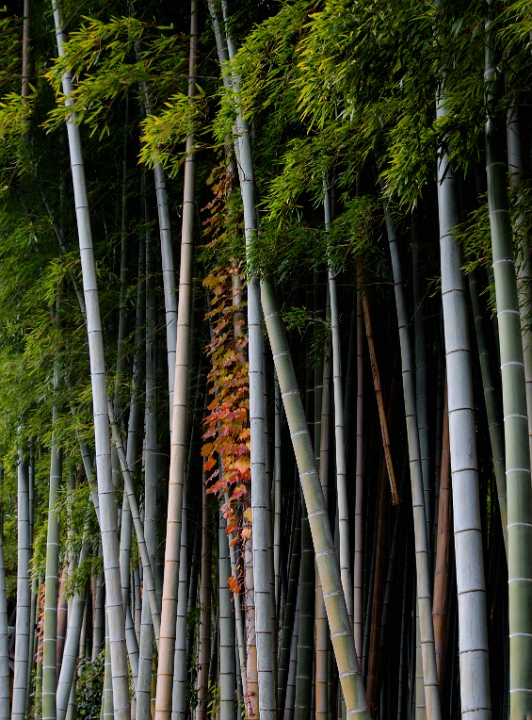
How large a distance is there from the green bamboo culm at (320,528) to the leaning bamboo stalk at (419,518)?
38cm

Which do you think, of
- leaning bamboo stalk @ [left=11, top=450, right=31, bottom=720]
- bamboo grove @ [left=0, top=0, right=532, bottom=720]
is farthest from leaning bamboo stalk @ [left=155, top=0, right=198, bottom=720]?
leaning bamboo stalk @ [left=11, top=450, right=31, bottom=720]

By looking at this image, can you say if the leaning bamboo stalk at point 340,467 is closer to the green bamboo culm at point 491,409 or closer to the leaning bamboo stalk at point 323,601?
the leaning bamboo stalk at point 323,601

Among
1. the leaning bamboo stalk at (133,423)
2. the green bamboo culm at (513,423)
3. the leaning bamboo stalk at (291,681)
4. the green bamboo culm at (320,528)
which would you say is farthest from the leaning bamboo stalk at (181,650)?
the green bamboo culm at (513,423)

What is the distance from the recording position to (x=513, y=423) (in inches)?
98.8

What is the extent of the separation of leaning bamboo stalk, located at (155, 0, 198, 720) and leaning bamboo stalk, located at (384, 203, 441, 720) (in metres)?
0.91

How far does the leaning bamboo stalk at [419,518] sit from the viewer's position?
3422mm

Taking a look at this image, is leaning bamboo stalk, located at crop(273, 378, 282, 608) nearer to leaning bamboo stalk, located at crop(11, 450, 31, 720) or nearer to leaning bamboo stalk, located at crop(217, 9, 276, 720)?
leaning bamboo stalk, located at crop(217, 9, 276, 720)

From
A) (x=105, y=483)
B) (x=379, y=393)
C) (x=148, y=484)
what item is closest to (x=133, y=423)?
(x=148, y=484)

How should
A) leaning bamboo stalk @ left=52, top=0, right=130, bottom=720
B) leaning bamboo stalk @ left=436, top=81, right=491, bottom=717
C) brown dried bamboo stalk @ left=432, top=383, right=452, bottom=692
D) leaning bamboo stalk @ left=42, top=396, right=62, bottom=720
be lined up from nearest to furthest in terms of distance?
leaning bamboo stalk @ left=436, top=81, right=491, bottom=717
brown dried bamboo stalk @ left=432, top=383, right=452, bottom=692
leaning bamboo stalk @ left=52, top=0, right=130, bottom=720
leaning bamboo stalk @ left=42, top=396, right=62, bottom=720

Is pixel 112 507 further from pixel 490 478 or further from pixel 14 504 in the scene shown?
pixel 14 504

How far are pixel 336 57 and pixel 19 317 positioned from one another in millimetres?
3665

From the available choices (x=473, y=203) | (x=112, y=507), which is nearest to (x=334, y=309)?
(x=473, y=203)

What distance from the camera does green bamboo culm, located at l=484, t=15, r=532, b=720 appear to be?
7.64 feet

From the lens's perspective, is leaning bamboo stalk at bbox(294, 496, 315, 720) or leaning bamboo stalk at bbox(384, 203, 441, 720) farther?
leaning bamboo stalk at bbox(294, 496, 315, 720)
